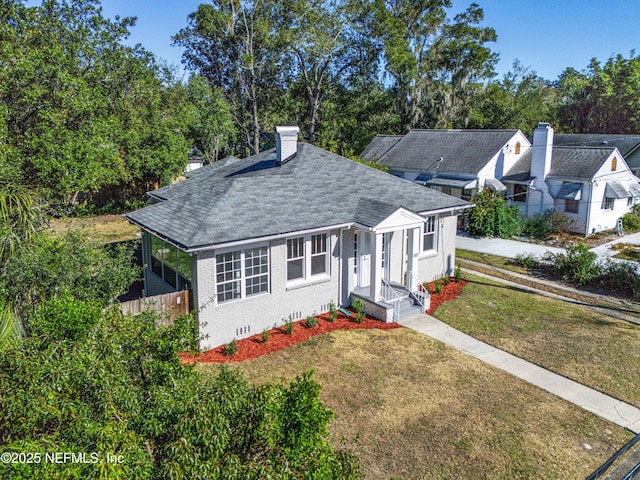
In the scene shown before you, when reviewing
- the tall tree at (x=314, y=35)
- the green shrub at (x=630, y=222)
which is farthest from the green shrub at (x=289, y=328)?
the tall tree at (x=314, y=35)

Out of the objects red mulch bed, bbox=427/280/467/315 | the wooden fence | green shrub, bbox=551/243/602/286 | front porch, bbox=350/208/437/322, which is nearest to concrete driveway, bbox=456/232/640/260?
green shrub, bbox=551/243/602/286

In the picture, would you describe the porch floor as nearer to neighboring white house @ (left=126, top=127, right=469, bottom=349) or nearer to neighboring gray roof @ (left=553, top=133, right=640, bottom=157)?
neighboring white house @ (left=126, top=127, right=469, bottom=349)

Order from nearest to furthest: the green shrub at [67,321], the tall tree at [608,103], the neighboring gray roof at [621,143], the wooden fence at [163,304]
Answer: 1. the green shrub at [67,321]
2. the wooden fence at [163,304]
3. the neighboring gray roof at [621,143]
4. the tall tree at [608,103]

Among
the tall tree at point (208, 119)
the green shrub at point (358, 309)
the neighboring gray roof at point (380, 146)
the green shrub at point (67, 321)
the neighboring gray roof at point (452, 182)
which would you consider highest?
the tall tree at point (208, 119)

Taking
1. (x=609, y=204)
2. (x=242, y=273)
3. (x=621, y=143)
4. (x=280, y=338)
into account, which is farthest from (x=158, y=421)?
(x=621, y=143)

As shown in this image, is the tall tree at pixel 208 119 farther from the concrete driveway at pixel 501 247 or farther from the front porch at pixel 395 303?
the front porch at pixel 395 303

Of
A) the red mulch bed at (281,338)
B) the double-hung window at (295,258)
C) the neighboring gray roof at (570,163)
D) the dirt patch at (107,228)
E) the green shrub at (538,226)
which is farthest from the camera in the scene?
the neighboring gray roof at (570,163)

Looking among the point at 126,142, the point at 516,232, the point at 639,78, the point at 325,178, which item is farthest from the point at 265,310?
the point at 639,78
